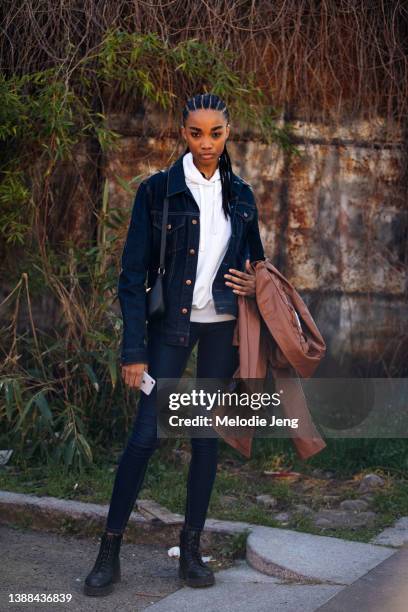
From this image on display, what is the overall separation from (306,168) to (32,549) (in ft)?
10.2

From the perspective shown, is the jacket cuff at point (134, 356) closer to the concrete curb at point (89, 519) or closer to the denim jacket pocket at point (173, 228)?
the denim jacket pocket at point (173, 228)

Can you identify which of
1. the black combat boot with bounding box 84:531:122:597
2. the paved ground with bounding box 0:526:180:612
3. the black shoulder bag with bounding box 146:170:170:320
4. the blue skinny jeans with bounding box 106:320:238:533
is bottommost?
the paved ground with bounding box 0:526:180:612

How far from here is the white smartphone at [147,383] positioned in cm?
377

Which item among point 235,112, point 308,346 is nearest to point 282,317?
point 308,346

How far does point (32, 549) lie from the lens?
14.9 feet

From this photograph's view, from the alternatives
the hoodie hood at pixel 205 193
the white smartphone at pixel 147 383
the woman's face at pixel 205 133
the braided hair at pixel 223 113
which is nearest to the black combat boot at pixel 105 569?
the white smartphone at pixel 147 383

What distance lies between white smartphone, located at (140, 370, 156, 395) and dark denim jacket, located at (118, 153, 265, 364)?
66 millimetres

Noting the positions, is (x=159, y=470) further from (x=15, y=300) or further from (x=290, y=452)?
(x=15, y=300)

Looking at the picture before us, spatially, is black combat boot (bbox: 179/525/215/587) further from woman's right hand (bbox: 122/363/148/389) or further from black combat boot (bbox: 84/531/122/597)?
woman's right hand (bbox: 122/363/148/389)

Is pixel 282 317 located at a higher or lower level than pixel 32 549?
higher

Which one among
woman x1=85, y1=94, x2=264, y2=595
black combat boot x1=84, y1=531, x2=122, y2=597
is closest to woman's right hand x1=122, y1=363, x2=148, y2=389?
woman x1=85, y1=94, x2=264, y2=595

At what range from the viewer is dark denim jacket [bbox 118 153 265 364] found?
378cm

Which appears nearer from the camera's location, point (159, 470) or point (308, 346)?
point (308, 346)

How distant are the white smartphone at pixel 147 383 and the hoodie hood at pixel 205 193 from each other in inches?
21.9
